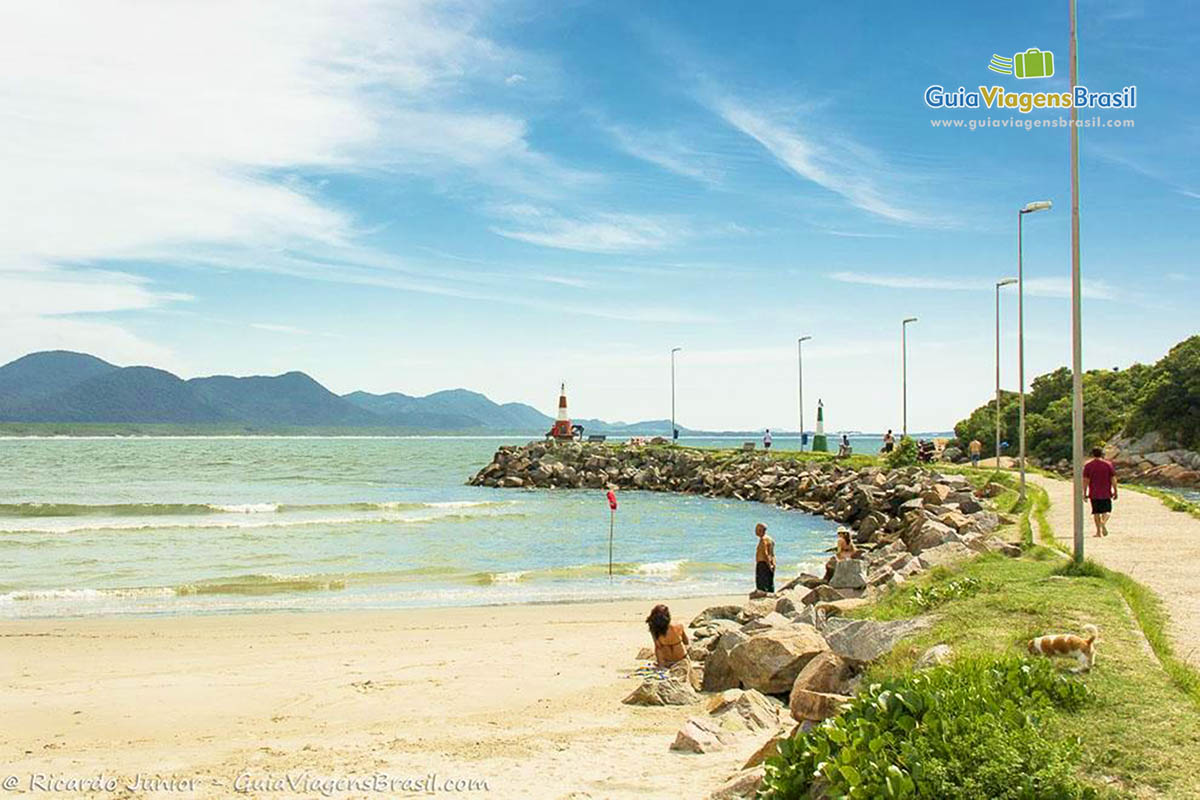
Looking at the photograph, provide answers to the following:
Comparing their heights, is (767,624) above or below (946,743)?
below

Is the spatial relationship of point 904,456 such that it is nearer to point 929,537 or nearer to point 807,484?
point 807,484

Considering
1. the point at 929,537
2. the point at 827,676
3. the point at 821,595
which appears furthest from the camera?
the point at 929,537

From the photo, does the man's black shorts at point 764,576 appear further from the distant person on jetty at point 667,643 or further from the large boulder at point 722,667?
the large boulder at point 722,667

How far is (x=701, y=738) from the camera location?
886cm

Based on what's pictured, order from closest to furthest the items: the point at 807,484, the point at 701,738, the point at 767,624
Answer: the point at 701,738
the point at 767,624
the point at 807,484

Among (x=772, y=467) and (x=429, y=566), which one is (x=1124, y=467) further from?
(x=429, y=566)

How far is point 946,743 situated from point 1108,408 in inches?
2352

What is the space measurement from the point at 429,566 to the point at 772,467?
3329 cm

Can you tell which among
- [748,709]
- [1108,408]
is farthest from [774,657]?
[1108,408]

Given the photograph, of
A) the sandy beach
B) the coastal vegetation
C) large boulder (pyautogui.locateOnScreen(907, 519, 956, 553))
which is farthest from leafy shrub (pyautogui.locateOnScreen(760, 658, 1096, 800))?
the coastal vegetation

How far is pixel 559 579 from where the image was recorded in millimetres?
24672

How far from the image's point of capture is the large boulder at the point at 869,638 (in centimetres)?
907

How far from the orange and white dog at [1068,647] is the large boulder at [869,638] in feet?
5.11

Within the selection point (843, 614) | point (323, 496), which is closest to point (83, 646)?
point (843, 614)
